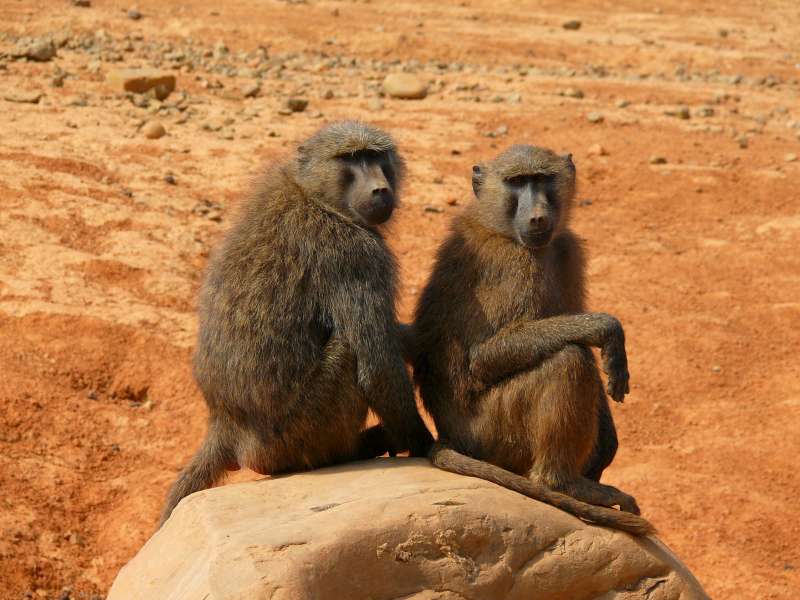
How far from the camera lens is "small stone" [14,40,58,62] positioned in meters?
13.1

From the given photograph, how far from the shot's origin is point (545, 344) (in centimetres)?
448

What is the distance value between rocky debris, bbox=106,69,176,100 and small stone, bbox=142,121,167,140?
1232mm

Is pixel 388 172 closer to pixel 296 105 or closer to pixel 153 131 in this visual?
pixel 153 131

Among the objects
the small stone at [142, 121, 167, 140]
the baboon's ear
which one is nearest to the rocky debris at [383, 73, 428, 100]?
the small stone at [142, 121, 167, 140]

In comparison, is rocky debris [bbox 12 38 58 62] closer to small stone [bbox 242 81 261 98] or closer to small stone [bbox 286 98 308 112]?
small stone [bbox 242 81 261 98]

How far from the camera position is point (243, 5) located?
18.4m

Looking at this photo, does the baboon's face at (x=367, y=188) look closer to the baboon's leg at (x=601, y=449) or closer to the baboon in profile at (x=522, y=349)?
the baboon in profile at (x=522, y=349)

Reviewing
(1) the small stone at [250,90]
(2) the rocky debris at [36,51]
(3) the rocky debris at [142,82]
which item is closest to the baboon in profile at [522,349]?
(3) the rocky debris at [142,82]

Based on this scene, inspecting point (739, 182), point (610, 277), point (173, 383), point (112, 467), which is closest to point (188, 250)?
point (173, 383)

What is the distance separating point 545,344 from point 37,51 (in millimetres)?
10427

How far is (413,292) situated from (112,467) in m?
3.34

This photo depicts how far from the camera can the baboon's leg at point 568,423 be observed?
4406 mm

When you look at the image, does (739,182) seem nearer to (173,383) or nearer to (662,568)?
(173,383)

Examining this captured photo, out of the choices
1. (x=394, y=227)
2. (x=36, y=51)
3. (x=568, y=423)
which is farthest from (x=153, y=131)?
(x=568, y=423)
